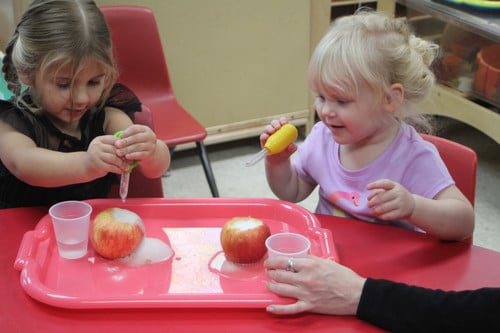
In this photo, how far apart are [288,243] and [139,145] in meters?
0.35

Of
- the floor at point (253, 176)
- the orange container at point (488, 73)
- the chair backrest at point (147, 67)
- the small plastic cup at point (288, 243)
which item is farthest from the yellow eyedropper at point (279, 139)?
the orange container at point (488, 73)

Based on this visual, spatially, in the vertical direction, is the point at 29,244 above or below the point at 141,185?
above

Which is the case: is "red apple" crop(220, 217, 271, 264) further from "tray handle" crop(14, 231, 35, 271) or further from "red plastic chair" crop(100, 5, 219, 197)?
"red plastic chair" crop(100, 5, 219, 197)

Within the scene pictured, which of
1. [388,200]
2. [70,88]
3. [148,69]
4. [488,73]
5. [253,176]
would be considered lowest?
[253,176]

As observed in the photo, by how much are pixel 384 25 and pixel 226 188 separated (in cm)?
162

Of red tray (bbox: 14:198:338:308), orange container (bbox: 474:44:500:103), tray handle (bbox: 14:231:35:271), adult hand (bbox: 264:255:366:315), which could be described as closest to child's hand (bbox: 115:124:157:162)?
red tray (bbox: 14:198:338:308)

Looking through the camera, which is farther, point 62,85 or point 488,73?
point 488,73

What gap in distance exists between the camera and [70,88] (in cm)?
133

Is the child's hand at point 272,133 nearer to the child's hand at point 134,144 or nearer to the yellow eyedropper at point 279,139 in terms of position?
the yellow eyedropper at point 279,139

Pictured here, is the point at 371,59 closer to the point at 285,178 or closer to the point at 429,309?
the point at 285,178

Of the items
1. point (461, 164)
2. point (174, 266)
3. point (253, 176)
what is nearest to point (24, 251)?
point (174, 266)

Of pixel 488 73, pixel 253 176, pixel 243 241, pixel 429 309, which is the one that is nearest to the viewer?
pixel 429 309

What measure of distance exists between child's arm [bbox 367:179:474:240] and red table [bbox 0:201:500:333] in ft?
0.11

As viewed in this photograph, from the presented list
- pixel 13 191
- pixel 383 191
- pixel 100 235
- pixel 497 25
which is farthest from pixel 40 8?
pixel 497 25
